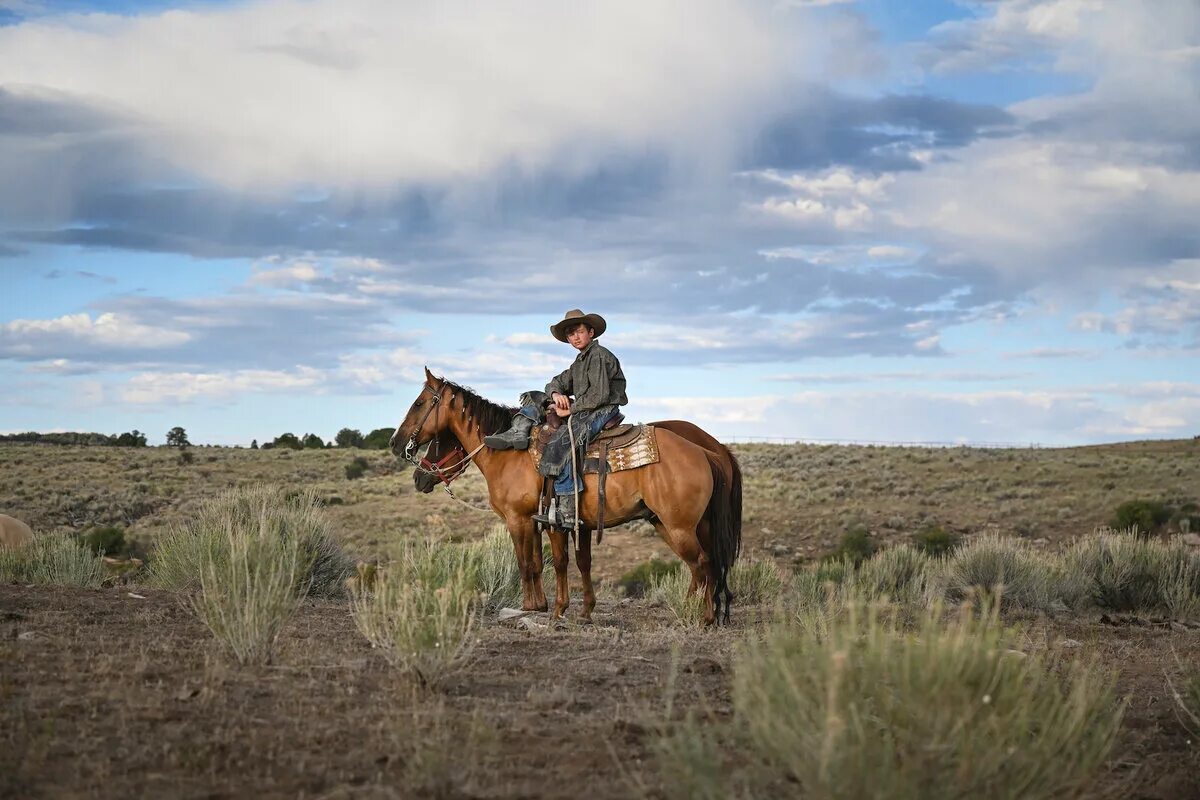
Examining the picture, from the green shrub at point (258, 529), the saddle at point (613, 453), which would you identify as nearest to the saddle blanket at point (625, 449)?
the saddle at point (613, 453)

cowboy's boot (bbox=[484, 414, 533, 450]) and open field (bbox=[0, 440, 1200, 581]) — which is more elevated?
cowboy's boot (bbox=[484, 414, 533, 450])

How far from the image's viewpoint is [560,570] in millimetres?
11148

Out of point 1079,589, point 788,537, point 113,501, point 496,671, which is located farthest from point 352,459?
point 496,671

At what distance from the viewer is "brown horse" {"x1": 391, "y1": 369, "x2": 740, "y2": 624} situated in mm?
10688

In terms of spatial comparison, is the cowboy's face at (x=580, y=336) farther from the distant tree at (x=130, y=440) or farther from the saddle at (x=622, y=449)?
the distant tree at (x=130, y=440)

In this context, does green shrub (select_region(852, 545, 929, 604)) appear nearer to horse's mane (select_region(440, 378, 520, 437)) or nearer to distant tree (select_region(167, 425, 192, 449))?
horse's mane (select_region(440, 378, 520, 437))

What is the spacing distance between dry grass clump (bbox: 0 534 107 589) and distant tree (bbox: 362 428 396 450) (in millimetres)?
48830

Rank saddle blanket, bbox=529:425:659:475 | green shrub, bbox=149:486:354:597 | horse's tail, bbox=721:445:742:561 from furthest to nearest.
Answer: green shrub, bbox=149:486:354:597 < horse's tail, bbox=721:445:742:561 < saddle blanket, bbox=529:425:659:475

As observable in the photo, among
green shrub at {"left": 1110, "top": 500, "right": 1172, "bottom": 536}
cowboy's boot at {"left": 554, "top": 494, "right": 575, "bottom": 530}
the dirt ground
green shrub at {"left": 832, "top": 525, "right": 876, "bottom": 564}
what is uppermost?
cowboy's boot at {"left": 554, "top": 494, "right": 575, "bottom": 530}

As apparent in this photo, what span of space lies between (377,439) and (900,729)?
64560 millimetres

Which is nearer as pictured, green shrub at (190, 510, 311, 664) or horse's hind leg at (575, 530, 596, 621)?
green shrub at (190, 510, 311, 664)

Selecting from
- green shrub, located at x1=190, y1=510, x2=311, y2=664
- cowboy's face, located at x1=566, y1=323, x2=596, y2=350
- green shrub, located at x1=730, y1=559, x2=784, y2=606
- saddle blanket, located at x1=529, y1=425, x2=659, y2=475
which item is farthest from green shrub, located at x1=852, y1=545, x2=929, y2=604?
green shrub, located at x1=190, y1=510, x2=311, y2=664

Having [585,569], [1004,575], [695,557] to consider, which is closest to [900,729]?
[695,557]

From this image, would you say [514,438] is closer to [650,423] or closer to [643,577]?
[650,423]
